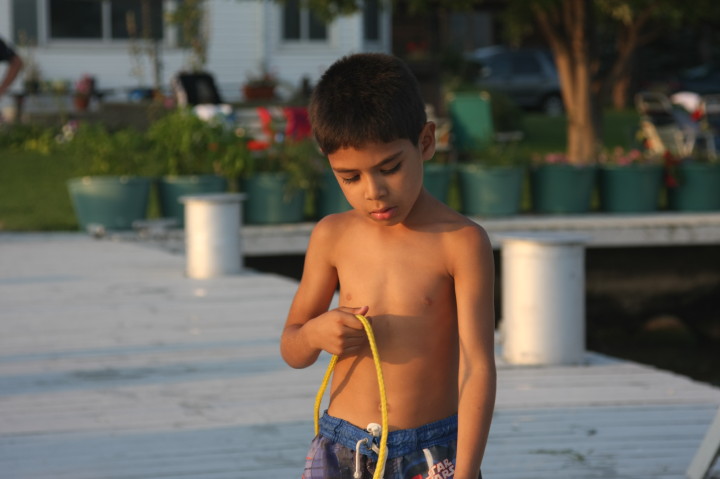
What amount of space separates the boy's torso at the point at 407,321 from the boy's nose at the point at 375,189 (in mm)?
197

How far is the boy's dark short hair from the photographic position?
2521 millimetres

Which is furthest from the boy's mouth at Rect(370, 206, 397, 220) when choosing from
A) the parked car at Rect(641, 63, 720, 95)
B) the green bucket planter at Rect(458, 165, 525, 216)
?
the parked car at Rect(641, 63, 720, 95)

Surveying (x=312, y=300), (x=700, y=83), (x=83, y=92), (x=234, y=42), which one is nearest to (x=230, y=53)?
(x=234, y=42)

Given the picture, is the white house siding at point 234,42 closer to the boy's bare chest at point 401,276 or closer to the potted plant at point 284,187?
the potted plant at point 284,187

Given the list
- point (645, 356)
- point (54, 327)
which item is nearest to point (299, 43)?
point (645, 356)

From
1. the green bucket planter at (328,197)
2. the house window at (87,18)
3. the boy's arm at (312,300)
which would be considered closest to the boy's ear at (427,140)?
the boy's arm at (312,300)

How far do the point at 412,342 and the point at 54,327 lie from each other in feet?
16.5

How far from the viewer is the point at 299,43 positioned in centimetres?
2566

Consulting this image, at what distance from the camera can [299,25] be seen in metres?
25.8

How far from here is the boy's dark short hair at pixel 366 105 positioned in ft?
8.27

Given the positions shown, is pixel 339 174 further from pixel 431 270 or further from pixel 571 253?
pixel 571 253

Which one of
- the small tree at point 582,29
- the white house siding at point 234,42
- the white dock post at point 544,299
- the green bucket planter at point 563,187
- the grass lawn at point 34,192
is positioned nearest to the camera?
the white dock post at point 544,299

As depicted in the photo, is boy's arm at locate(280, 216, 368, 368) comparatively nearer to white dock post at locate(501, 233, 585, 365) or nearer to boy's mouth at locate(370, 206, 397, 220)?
boy's mouth at locate(370, 206, 397, 220)

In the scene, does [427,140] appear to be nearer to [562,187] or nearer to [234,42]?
[562,187]
